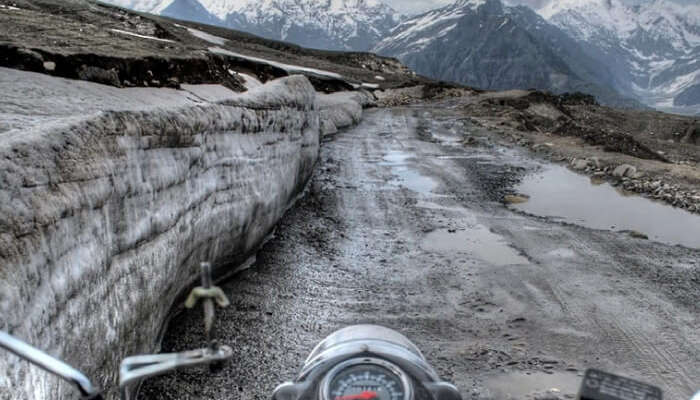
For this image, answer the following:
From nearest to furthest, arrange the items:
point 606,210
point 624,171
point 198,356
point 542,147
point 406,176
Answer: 1. point 198,356
2. point 606,210
3. point 406,176
4. point 624,171
5. point 542,147

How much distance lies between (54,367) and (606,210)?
1043 cm

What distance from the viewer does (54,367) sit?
1379 millimetres

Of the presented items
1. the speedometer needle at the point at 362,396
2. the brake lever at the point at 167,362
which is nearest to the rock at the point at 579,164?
the speedometer needle at the point at 362,396

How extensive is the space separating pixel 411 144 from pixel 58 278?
Result: 1530cm

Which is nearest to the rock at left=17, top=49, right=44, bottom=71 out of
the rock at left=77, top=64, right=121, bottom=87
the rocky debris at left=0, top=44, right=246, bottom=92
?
the rocky debris at left=0, top=44, right=246, bottom=92

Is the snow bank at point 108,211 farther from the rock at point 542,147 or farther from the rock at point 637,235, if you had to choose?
the rock at point 542,147

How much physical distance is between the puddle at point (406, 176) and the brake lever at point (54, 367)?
32.7 ft

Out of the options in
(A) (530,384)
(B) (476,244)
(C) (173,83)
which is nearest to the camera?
(A) (530,384)

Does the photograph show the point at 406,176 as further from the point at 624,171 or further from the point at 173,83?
the point at 173,83

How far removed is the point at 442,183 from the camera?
471 inches

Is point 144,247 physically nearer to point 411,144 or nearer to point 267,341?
point 267,341

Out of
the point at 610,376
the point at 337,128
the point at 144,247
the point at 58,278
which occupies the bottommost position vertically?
the point at 337,128

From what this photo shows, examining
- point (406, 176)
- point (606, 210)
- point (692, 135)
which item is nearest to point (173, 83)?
point (406, 176)

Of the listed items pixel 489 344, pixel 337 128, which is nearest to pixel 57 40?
pixel 489 344
